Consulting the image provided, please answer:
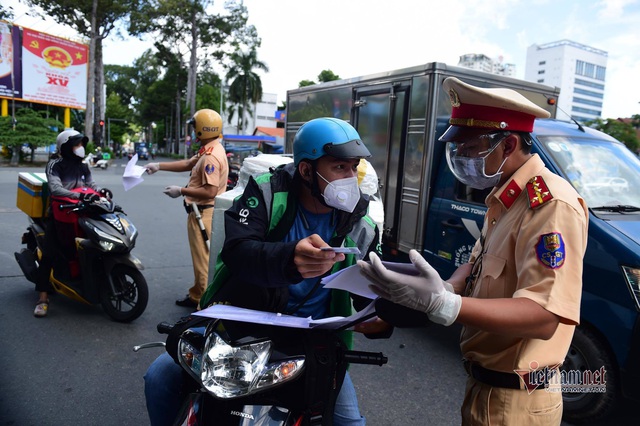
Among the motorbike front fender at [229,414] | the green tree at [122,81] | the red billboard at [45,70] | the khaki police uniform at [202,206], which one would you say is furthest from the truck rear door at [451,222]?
the green tree at [122,81]

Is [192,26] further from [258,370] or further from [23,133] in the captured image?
[258,370]

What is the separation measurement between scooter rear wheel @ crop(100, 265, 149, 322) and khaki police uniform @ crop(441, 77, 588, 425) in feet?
11.2

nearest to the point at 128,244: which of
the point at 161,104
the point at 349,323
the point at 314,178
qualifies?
the point at 314,178

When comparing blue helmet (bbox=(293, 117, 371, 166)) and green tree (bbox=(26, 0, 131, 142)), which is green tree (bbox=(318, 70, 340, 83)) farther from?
blue helmet (bbox=(293, 117, 371, 166))

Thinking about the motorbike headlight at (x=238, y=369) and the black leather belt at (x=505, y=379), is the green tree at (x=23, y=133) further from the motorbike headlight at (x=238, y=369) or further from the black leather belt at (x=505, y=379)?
the black leather belt at (x=505, y=379)

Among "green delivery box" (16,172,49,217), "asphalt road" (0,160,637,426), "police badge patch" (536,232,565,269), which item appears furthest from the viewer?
"green delivery box" (16,172,49,217)

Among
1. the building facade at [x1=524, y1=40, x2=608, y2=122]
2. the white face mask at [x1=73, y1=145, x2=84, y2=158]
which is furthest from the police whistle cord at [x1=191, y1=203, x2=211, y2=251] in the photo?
the building facade at [x1=524, y1=40, x2=608, y2=122]

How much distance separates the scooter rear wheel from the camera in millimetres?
4324

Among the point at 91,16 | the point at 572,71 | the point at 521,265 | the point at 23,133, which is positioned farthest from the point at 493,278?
the point at 572,71

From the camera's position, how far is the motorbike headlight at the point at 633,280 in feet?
9.32

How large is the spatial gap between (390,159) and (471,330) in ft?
12.8

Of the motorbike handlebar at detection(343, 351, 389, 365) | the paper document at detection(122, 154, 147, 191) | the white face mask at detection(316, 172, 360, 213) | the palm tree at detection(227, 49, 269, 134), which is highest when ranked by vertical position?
the palm tree at detection(227, 49, 269, 134)

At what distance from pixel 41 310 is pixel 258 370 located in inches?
155

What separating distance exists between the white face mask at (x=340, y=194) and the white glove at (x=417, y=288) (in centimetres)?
63
